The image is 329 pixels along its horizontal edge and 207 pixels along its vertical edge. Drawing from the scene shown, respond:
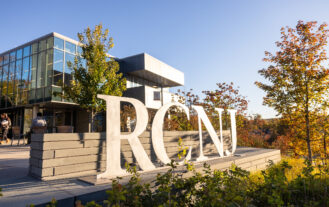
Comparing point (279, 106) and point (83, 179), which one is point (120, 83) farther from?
point (83, 179)

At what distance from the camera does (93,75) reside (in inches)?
380

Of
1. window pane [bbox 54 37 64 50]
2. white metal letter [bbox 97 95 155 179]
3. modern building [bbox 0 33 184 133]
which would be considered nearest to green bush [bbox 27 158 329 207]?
white metal letter [bbox 97 95 155 179]

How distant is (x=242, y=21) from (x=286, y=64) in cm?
220

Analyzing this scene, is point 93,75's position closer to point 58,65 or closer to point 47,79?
point 58,65

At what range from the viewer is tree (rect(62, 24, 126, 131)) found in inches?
384

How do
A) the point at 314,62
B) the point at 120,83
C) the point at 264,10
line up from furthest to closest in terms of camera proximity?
the point at 120,83
the point at 314,62
the point at 264,10

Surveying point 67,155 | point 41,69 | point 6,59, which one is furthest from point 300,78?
point 6,59

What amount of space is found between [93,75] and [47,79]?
20.6 feet

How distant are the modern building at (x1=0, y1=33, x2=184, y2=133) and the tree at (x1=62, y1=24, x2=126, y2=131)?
12.1 ft

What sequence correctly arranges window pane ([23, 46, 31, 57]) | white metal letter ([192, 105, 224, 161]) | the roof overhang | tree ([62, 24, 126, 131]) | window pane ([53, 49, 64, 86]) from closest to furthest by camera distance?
white metal letter ([192, 105, 224, 161]) → tree ([62, 24, 126, 131]) → window pane ([53, 49, 64, 86]) → window pane ([23, 46, 31, 57]) → the roof overhang

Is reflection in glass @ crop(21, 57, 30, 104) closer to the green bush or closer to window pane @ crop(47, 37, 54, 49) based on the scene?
window pane @ crop(47, 37, 54, 49)

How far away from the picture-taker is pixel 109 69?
34.8ft

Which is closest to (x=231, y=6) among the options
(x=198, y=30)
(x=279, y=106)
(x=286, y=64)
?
(x=198, y=30)

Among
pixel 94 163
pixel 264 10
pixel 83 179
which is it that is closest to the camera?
pixel 83 179
